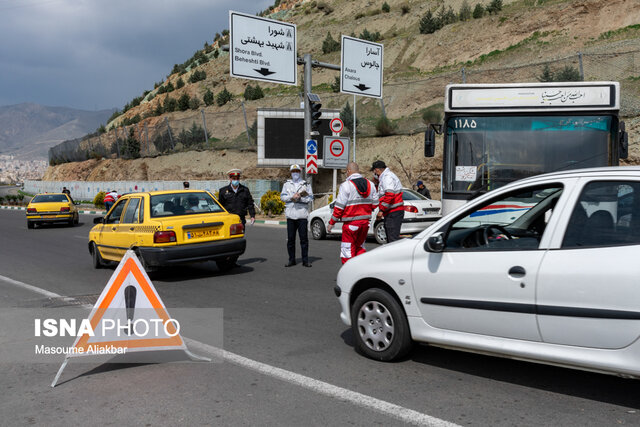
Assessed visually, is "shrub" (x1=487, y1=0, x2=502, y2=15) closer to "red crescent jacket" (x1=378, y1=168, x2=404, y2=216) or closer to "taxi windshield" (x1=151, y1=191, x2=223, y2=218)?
"red crescent jacket" (x1=378, y1=168, x2=404, y2=216)

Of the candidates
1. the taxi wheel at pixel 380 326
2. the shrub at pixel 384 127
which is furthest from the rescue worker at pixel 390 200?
the shrub at pixel 384 127

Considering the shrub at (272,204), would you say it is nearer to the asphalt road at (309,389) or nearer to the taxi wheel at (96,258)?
the taxi wheel at (96,258)

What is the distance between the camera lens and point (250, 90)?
51656mm

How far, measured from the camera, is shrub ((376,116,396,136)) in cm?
3139

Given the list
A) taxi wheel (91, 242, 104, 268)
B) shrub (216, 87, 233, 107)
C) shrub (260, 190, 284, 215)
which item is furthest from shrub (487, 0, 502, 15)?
taxi wheel (91, 242, 104, 268)

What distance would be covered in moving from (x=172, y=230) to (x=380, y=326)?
5150 millimetres

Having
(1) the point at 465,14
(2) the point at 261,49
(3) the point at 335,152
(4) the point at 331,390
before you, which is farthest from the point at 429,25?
(4) the point at 331,390

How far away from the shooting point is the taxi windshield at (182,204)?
32.4 ft

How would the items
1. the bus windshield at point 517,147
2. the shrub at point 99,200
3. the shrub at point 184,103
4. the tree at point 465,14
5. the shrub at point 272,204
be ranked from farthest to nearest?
the shrub at point 184,103
the tree at point 465,14
the shrub at point 99,200
the shrub at point 272,204
the bus windshield at point 517,147

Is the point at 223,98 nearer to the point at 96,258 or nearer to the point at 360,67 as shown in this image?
the point at 360,67

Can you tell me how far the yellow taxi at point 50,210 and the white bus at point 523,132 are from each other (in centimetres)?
1813

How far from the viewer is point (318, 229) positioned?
16344 millimetres

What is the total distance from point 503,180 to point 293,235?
3.93 m

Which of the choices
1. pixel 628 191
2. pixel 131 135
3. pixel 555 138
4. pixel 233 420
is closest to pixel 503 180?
pixel 555 138
